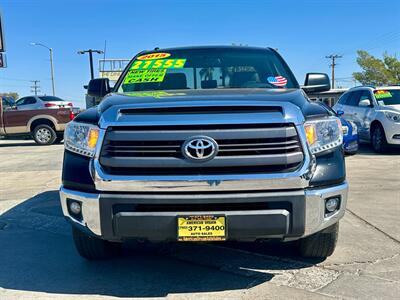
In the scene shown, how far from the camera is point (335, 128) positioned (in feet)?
10.5

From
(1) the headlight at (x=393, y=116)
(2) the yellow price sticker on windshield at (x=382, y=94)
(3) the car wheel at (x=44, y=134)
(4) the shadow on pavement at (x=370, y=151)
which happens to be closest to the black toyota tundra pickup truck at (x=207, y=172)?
(1) the headlight at (x=393, y=116)

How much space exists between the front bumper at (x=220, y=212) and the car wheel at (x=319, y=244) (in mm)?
574

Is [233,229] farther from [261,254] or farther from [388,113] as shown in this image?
[388,113]

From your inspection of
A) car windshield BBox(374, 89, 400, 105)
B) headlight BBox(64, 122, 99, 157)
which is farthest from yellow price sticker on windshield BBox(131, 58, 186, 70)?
car windshield BBox(374, 89, 400, 105)

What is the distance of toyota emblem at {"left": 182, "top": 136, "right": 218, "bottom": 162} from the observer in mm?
2846

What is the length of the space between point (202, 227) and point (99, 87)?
2.62m

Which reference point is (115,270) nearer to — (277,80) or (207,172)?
(207,172)

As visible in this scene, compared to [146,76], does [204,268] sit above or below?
below

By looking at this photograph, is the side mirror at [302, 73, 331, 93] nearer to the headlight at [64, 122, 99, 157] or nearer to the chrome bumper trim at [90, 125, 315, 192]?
the chrome bumper trim at [90, 125, 315, 192]

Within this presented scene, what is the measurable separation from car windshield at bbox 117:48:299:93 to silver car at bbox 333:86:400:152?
6596 mm

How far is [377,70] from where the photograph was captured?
4947cm

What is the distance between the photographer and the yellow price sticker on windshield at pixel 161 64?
461cm

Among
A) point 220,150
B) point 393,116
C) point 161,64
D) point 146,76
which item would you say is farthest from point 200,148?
point 393,116

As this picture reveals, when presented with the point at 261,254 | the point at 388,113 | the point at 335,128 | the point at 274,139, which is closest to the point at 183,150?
the point at 274,139
